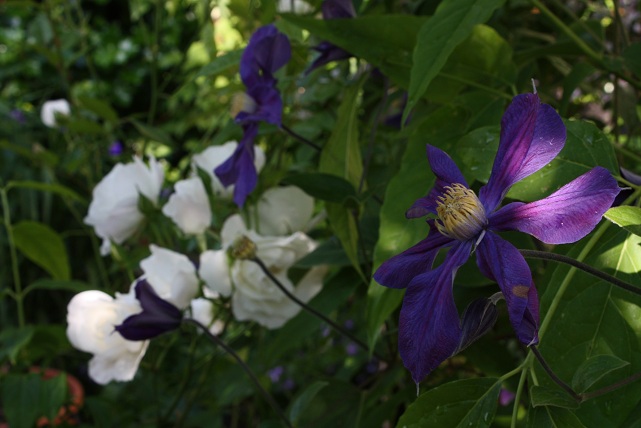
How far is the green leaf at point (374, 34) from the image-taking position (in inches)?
21.8

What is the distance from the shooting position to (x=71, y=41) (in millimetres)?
1490

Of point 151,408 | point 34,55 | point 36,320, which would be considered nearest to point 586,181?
point 151,408

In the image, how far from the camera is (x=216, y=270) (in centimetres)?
72

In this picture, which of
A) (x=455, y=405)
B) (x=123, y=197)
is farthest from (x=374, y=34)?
(x=123, y=197)

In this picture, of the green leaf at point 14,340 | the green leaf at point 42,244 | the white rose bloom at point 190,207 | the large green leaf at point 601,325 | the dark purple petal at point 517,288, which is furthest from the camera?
the green leaf at point 42,244

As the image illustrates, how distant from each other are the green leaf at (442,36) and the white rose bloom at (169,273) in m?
0.33

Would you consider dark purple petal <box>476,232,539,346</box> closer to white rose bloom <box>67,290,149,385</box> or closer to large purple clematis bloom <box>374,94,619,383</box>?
large purple clematis bloom <box>374,94,619,383</box>

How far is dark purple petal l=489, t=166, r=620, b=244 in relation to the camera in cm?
31

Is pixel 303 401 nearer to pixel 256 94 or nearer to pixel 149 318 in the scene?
pixel 149 318

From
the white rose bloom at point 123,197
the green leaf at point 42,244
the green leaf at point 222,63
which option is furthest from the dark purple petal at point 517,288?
the green leaf at point 42,244

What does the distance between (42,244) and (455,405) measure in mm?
805

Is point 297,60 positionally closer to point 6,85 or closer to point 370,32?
point 370,32

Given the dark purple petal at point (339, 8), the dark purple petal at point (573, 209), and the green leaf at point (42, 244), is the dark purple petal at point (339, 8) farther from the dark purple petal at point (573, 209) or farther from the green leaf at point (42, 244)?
the green leaf at point (42, 244)

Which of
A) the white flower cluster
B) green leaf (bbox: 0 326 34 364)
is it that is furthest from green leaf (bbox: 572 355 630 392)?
green leaf (bbox: 0 326 34 364)
